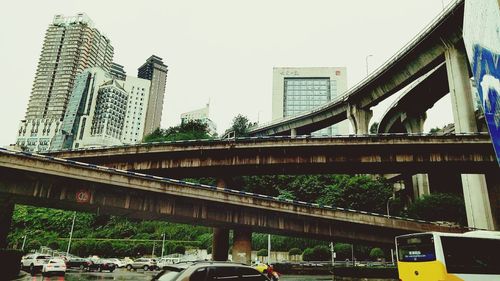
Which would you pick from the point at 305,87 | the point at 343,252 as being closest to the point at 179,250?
the point at 343,252

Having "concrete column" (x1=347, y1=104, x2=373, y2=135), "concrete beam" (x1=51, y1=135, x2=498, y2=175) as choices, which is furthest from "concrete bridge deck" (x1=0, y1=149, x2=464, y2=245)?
Result: "concrete column" (x1=347, y1=104, x2=373, y2=135)

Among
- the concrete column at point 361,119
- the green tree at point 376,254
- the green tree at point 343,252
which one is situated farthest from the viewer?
the concrete column at point 361,119

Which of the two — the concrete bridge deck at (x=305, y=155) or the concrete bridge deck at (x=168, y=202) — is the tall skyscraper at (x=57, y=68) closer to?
the concrete bridge deck at (x=305, y=155)

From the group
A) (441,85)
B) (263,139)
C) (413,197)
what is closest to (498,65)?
(263,139)

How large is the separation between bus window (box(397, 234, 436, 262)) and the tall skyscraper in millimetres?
170365

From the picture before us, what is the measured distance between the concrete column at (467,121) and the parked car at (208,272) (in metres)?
34.6

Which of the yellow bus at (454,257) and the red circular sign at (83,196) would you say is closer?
the yellow bus at (454,257)

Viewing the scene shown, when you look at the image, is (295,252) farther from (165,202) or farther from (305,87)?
(305,87)

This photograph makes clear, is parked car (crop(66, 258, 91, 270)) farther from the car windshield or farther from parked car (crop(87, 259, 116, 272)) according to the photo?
the car windshield

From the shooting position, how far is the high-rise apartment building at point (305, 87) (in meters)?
156

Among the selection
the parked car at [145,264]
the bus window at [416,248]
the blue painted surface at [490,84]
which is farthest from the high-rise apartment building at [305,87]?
the bus window at [416,248]

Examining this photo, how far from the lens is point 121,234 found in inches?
2778

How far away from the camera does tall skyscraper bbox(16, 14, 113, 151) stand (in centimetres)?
16088

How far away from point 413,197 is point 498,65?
194ft
